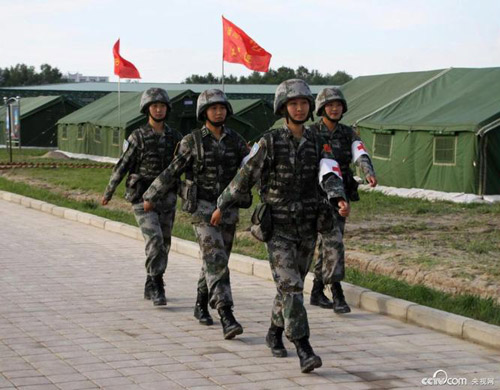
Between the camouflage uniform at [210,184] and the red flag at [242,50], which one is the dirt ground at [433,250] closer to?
the camouflage uniform at [210,184]

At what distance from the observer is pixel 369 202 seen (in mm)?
20188

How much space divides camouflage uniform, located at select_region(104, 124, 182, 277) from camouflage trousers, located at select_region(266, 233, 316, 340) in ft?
8.60

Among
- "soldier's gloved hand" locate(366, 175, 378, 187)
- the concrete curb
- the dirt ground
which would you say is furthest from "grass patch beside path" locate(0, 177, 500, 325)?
"soldier's gloved hand" locate(366, 175, 378, 187)

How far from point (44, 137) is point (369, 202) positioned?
31.2m

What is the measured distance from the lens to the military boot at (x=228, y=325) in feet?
26.5

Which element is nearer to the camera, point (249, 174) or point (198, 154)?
point (249, 174)

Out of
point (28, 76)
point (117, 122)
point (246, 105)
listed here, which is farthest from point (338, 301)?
point (28, 76)

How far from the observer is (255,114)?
3884cm

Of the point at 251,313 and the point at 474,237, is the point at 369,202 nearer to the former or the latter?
the point at 474,237

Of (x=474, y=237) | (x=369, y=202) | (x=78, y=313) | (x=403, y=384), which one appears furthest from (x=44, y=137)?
(x=403, y=384)

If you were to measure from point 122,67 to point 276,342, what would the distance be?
91.7ft

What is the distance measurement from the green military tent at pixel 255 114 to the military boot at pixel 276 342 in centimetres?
3047

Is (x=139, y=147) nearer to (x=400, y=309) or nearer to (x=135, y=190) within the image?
(x=135, y=190)

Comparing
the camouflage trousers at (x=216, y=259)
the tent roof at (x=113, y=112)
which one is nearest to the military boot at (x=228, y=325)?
the camouflage trousers at (x=216, y=259)
